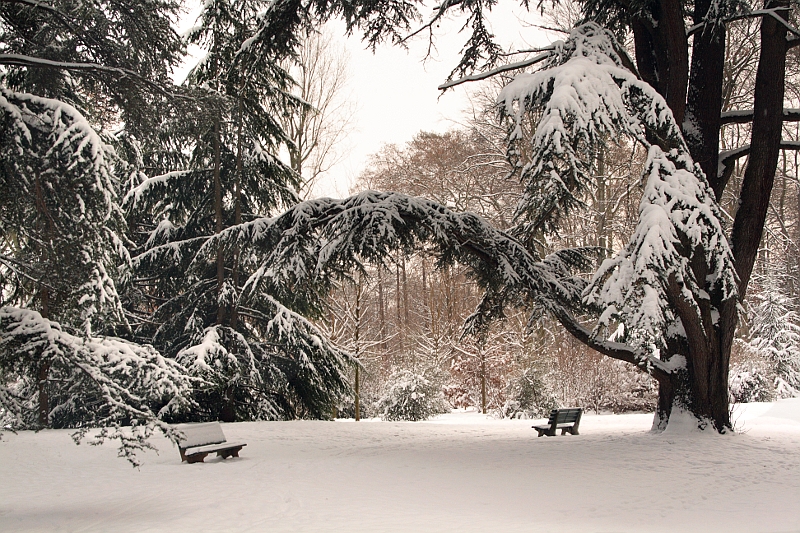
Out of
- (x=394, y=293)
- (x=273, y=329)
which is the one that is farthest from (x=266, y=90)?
(x=394, y=293)

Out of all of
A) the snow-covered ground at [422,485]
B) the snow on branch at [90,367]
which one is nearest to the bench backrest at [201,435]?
the snow-covered ground at [422,485]

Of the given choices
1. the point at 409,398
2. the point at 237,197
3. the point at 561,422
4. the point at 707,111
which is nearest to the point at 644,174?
the point at 707,111

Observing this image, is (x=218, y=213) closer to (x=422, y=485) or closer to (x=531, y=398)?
(x=422, y=485)

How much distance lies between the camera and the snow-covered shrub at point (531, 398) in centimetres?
1709

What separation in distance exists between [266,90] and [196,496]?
34.7 feet

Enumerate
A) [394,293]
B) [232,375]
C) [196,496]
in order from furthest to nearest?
[394,293]
[232,375]
[196,496]

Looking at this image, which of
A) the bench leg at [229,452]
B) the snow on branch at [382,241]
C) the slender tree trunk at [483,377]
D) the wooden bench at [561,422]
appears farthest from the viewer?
the slender tree trunk at [483,377]

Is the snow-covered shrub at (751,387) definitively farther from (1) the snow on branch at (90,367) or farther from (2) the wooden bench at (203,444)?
(1) the snow on branch at (90,367)

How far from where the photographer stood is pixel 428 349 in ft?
74.5

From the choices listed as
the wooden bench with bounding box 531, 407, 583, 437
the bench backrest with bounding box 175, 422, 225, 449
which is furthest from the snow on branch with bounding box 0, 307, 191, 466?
the wooden bench with bounding box 531, 407, 583, 437

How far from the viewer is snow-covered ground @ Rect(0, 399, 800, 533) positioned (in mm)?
5879

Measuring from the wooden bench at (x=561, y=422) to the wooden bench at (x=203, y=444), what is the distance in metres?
5.15

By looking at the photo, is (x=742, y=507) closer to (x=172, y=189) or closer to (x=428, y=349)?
(x=172, y=189)

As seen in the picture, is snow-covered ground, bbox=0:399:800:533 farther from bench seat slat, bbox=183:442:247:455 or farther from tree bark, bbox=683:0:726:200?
tree bark, bbox=683:0:726:200
